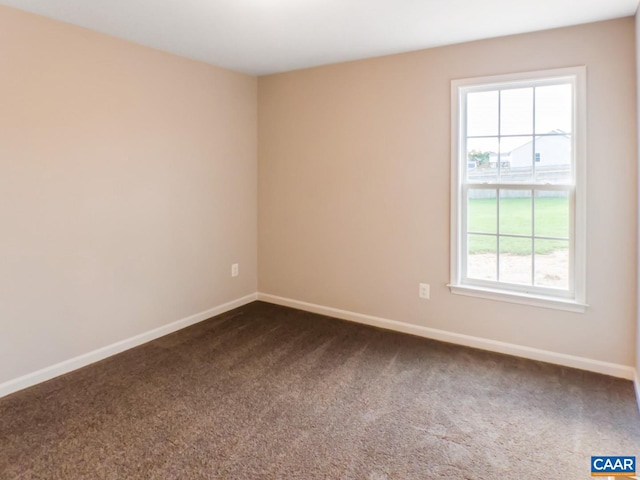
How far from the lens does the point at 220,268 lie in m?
3.93

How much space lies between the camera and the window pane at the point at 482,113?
3.01 m

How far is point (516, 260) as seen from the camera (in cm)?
301

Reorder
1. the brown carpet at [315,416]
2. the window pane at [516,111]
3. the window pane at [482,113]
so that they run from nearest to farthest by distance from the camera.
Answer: the brown carpet at [315,416], the window pane at [516,111], the window pane at [482,113]

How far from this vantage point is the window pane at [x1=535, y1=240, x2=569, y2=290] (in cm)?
284

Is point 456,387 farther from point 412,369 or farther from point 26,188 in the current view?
point 26,188

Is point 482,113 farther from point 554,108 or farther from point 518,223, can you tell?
point 518,223

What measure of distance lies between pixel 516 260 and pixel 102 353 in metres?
3.16

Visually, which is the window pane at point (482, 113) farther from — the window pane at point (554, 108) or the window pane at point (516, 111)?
the window pane at point (554, 108)

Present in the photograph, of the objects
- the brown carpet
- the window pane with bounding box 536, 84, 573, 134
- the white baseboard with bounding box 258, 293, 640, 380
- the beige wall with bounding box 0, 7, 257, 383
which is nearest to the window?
the window pane with bounding box 536, 84, 573, 134

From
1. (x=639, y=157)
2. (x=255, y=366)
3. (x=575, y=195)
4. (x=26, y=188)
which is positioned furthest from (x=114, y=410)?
(x=639, y=157)

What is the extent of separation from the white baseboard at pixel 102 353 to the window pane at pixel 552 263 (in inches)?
110

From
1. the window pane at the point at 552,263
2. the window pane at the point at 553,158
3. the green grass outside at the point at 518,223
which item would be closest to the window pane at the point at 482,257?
the green grass outside at the point at 518,223

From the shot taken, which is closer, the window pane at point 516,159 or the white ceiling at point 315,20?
the white ceiling at point 315,20

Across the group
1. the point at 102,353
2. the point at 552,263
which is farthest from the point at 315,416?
the point at 552,263
